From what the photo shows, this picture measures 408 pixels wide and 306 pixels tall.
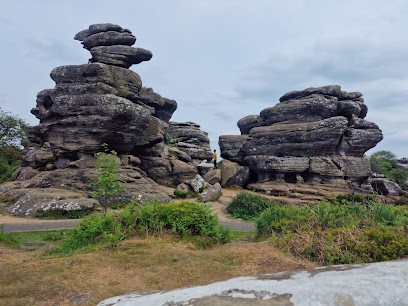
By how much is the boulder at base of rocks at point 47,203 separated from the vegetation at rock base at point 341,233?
1394cm

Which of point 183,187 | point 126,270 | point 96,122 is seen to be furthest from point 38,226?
point 183,187

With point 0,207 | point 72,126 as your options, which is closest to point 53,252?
point 0,207

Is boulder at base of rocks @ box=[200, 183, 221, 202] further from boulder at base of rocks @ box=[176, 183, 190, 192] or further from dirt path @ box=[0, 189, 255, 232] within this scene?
dirt path @ box=[0, 189, 255, 232]

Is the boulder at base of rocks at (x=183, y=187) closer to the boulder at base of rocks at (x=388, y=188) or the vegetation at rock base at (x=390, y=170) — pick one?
the boulder at base of rocks at (x=388, y=188)

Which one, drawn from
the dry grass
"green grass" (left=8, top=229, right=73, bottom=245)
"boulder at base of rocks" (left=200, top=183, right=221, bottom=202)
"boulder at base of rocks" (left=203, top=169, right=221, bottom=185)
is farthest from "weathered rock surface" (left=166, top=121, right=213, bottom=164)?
the dry grass

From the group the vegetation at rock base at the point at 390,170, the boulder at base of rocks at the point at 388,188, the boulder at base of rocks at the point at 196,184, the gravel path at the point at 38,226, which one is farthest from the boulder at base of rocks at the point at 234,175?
the vegetation at rock base at the point at 390,170

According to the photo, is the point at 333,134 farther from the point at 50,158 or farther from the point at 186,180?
the point at 50,158

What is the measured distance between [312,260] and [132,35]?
102 ft

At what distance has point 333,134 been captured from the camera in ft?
100.0

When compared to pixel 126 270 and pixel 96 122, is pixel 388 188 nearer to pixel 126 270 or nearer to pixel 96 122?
pixel 96 122

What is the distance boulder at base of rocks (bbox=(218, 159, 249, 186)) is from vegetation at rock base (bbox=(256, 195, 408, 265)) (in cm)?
2356

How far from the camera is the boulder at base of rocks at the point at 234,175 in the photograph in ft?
112

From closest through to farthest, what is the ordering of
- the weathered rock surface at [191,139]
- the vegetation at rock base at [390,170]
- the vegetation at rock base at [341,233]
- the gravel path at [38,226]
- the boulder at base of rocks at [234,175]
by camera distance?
1. the vegetation at rock base at [341,233]
2. the gravel path at [38,226]
3. the boulder at base of rocks at [234,175]
4. the weathered rock surface at [191,139]
5. the vegetation at rock base at [390,170]

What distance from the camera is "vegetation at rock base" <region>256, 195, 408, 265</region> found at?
19.7 feet
